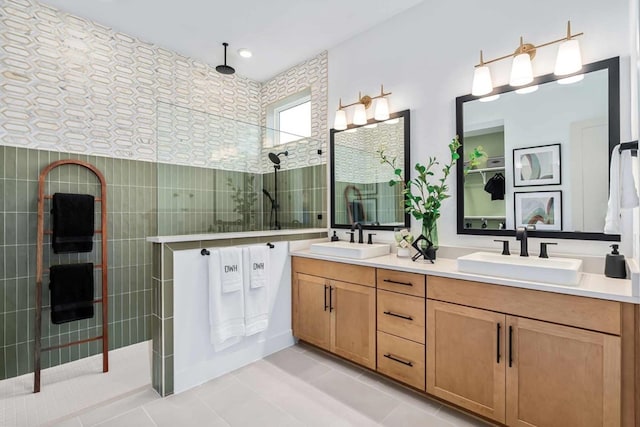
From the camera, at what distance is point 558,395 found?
141 centimetres

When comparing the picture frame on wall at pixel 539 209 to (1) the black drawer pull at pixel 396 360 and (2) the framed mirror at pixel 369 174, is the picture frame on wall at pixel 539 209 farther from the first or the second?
(1) the black drawer pull at pixel 396 360

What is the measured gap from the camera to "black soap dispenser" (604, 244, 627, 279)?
1539 mm

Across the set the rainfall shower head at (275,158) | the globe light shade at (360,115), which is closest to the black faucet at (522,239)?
the globe light shade at (360,115)

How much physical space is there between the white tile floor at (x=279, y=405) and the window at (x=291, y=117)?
215 cm

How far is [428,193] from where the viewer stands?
2.38 m

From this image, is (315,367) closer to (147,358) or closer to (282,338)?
(282,338)

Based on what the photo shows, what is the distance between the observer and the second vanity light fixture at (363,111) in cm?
266

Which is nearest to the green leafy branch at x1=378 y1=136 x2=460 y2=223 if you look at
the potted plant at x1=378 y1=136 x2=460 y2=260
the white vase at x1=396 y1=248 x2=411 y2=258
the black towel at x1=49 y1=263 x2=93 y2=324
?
the potted plant at x1=378 y1=136 x2=460 y2=260

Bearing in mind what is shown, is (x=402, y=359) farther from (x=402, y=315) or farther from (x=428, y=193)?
(x=428, y=193)

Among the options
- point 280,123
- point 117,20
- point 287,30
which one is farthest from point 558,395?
point 117,20

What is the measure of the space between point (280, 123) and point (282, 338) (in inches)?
94.9

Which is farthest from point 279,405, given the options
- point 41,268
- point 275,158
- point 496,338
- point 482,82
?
point 482,82

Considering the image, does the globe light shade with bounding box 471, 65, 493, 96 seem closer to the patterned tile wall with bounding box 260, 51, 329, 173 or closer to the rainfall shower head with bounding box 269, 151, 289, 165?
the patterned tile wall with bounding box 260, 51, 329, 173

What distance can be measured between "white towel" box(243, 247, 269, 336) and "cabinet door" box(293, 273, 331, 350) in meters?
0.30
